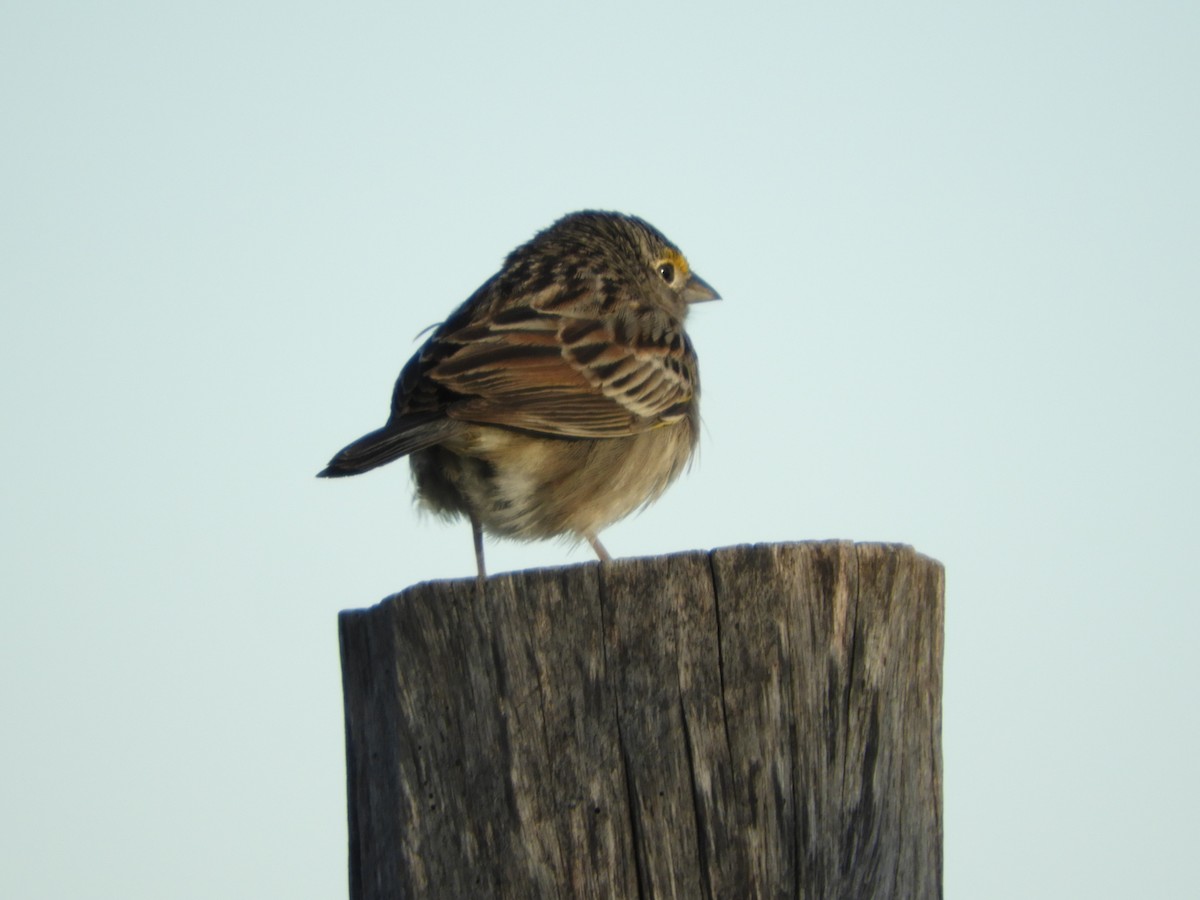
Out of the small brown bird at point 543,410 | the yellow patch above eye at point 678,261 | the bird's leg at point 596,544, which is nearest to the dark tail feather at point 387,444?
the small brown bird at point 543,410

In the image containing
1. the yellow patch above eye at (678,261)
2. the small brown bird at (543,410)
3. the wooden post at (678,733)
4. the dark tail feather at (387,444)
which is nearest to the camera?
the wooden post at (678,733)

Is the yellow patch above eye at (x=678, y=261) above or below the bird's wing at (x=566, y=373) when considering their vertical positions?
above

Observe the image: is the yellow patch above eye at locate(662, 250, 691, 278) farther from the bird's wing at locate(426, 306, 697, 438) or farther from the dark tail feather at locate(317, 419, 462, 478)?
the dark tail feather at locate(317, 419, 462, 478)

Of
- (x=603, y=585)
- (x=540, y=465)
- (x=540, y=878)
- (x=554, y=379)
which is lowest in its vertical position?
(x=540, y=878)

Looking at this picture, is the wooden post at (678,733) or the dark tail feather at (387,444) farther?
the dark tail feather at (387,444)

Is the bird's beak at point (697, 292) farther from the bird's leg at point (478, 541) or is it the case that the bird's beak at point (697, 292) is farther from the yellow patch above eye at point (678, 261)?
the bird's leg at point (478, 541)

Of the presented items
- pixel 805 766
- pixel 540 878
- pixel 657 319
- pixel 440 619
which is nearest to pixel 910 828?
pixel 805 766

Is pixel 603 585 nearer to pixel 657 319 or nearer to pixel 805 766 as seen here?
pixel 805 766
